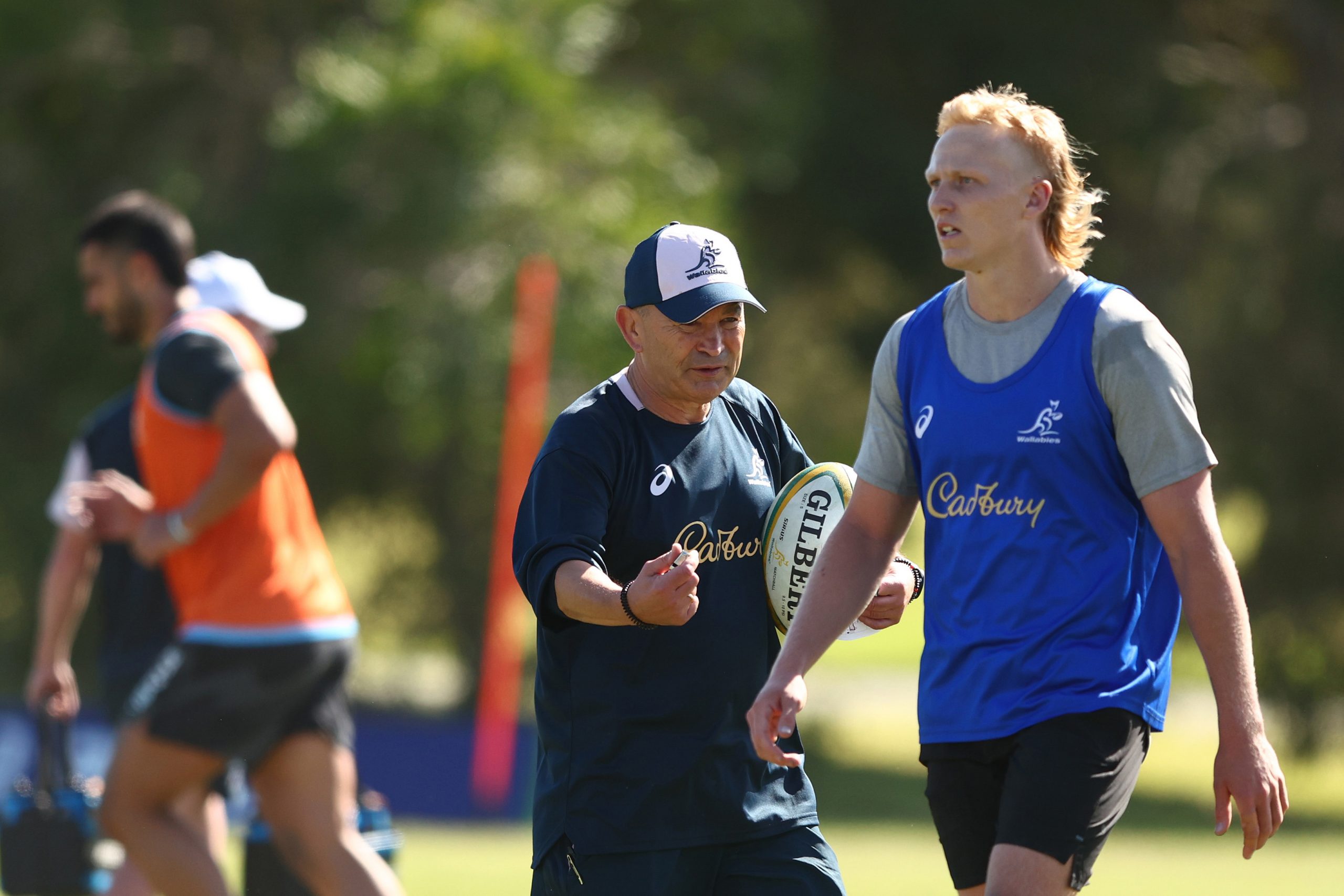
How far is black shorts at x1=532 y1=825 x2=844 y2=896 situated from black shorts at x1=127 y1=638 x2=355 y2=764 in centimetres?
170

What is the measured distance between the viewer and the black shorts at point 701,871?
12.9 ft

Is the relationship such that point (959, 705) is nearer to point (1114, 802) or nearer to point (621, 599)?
point (1114, 802)

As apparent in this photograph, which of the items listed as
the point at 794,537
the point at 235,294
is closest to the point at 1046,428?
the point at 794,537

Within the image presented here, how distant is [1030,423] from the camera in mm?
3844

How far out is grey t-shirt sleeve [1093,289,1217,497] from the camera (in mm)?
3688

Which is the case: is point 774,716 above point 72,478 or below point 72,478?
below

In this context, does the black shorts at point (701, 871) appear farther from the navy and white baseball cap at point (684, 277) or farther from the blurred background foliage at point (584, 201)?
the blurred background foliage at point (584, 201)

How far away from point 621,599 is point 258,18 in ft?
42.9

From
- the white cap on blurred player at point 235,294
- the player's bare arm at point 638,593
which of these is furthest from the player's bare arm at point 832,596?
the white cap on blurred player at point 235,294

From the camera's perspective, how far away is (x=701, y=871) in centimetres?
400

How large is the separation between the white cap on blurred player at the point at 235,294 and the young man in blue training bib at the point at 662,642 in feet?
8.79

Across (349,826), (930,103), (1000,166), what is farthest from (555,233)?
(1000,166)

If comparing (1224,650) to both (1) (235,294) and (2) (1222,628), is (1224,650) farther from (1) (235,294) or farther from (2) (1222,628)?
(1) (235,294)

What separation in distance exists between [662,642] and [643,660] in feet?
0.19
